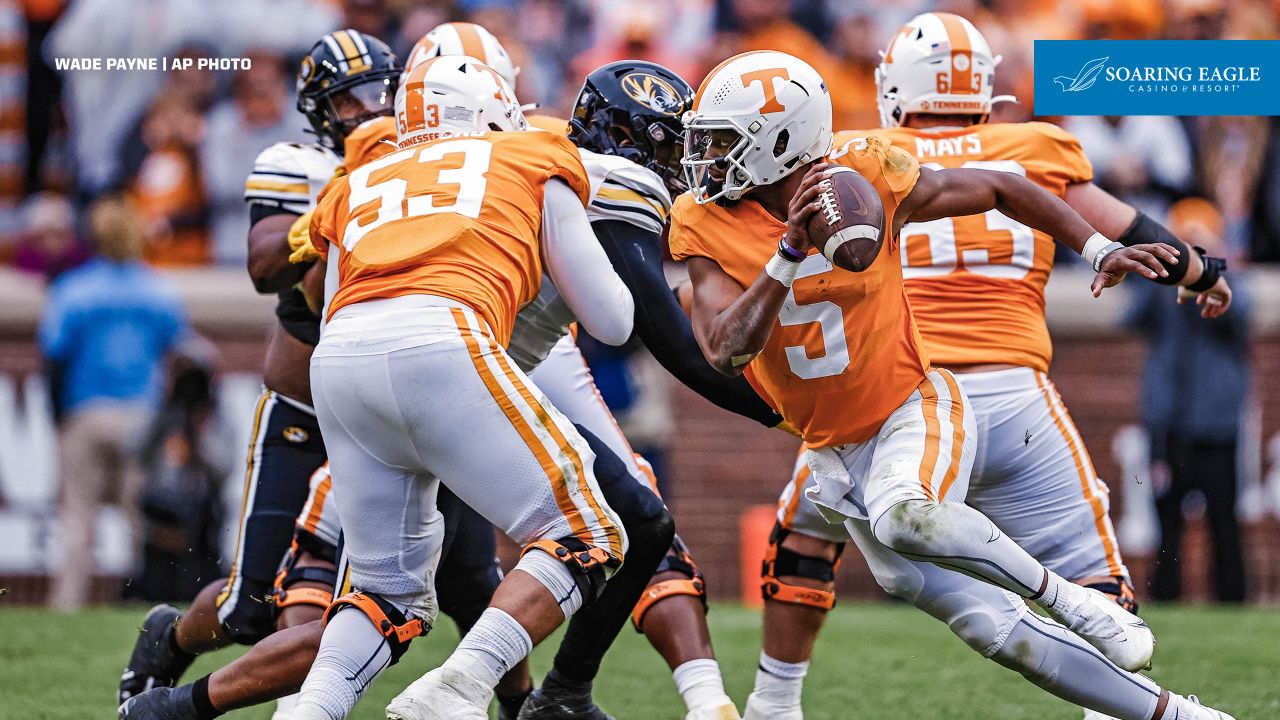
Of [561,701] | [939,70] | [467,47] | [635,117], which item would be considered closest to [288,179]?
[467,47]

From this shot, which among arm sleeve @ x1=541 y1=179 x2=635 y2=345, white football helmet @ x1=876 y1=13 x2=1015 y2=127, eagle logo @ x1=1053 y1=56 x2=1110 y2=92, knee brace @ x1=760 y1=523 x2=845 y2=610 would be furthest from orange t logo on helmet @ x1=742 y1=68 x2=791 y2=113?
eagle logo @ x1=1053 y1=56 x2=1110 y2=92

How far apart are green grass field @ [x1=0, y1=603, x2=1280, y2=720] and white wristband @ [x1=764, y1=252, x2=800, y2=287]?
2.03 metres

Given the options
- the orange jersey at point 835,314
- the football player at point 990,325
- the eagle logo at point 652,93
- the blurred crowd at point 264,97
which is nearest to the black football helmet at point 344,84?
the eagle logo at point 652,93

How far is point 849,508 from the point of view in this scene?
175 inches

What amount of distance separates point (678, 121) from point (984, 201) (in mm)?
1013

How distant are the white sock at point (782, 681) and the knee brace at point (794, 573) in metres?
0.20

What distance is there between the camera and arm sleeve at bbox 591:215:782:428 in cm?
457

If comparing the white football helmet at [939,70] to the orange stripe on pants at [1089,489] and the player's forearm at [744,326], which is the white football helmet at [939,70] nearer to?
the orange stripe on pants at [1089,489]

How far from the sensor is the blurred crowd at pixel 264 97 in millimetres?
10750

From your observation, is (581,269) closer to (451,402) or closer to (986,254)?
(451,402)

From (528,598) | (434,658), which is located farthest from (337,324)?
(434,658)

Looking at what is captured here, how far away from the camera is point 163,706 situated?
4418 millimetres

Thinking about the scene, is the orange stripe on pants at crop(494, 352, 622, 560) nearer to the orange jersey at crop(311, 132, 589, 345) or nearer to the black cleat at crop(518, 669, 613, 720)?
the orange jersey at crop(311, 132, 589, 345)

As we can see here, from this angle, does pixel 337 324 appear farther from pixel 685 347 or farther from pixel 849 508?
pixel 849 508
